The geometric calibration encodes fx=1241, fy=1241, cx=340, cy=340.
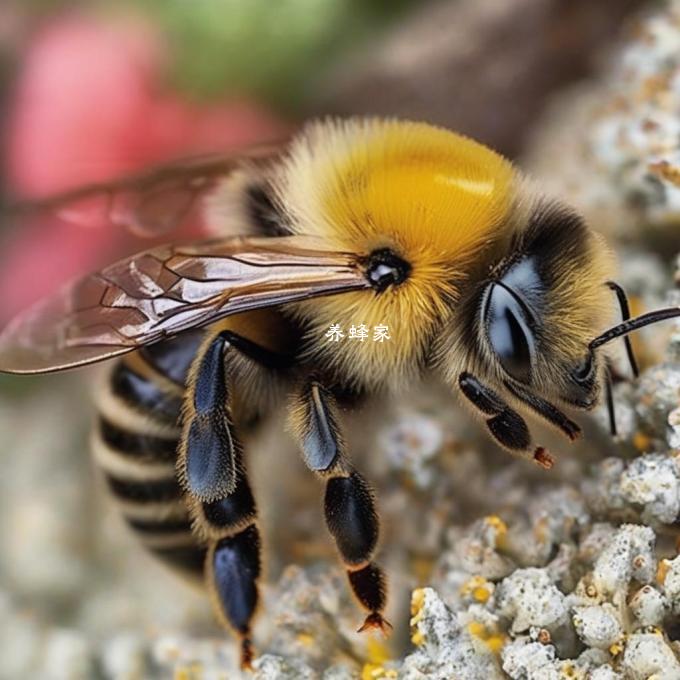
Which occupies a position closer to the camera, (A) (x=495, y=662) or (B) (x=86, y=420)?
(A) (x=495, y=662)

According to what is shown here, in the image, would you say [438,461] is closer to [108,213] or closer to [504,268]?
[504,268]

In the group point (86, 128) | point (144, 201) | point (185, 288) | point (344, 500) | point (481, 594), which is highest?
point (86, 128)

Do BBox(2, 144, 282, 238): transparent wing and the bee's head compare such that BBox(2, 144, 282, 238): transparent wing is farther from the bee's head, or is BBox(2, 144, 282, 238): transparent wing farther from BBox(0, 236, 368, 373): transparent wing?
the bee's head

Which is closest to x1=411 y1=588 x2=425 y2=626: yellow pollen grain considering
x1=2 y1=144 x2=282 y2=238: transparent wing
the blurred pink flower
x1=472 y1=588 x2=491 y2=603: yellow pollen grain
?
x1=472 y1=588 x2=491 y2=603: yellow pollen grain

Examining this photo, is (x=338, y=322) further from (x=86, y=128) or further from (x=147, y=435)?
(x=86, y=128)

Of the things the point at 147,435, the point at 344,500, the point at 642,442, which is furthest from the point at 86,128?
the point at 642,442

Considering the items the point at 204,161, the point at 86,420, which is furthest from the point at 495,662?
the point at 86,420

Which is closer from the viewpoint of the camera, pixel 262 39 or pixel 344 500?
pixel 344 500
